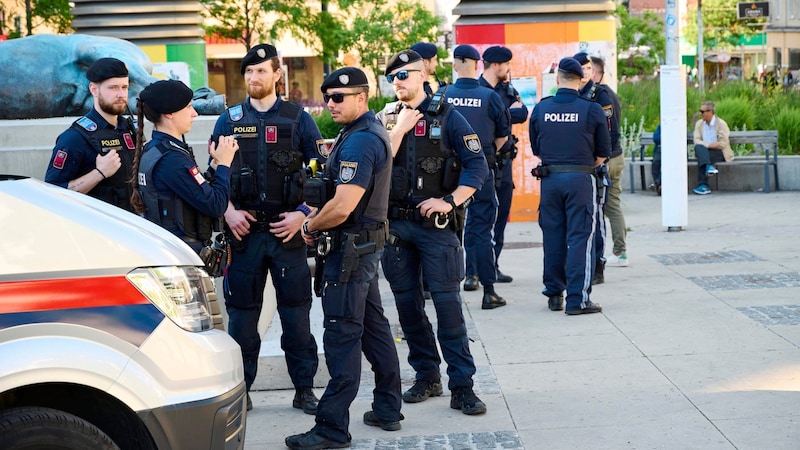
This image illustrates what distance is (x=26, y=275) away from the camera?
387cm

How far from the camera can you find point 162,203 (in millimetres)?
5766

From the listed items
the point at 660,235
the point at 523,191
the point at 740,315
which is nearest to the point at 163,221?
the point at 740,315

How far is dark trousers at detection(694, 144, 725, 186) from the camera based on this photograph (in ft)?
55.0

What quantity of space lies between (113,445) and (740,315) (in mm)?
5771

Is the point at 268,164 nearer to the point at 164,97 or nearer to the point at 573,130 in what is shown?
the point at 164,97

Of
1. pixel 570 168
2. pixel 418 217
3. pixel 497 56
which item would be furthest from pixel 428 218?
pixel 497 56

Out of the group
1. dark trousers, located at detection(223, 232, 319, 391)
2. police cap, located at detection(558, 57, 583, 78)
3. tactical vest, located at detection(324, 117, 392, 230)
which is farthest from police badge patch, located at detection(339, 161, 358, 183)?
police cap, located at detection(558, 57, 583, 78)

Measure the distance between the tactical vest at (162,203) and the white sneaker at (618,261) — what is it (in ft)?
20.0

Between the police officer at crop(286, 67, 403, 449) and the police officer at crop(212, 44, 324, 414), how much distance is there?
530mm

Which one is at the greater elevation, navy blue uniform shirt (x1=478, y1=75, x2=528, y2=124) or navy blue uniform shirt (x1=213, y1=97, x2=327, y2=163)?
navy blue uniform shirt (x1=478, y1=75, x2=528, y2=124)

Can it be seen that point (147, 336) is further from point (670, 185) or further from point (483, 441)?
point (670, 185)

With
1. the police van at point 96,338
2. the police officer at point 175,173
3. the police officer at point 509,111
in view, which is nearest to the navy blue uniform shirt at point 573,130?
the police officer at point 509,111

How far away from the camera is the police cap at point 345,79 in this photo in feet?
18.6

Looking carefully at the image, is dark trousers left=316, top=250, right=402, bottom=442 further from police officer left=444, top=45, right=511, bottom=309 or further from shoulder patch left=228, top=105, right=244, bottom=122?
police officer left=444, top=45, right=511, bottom=309
